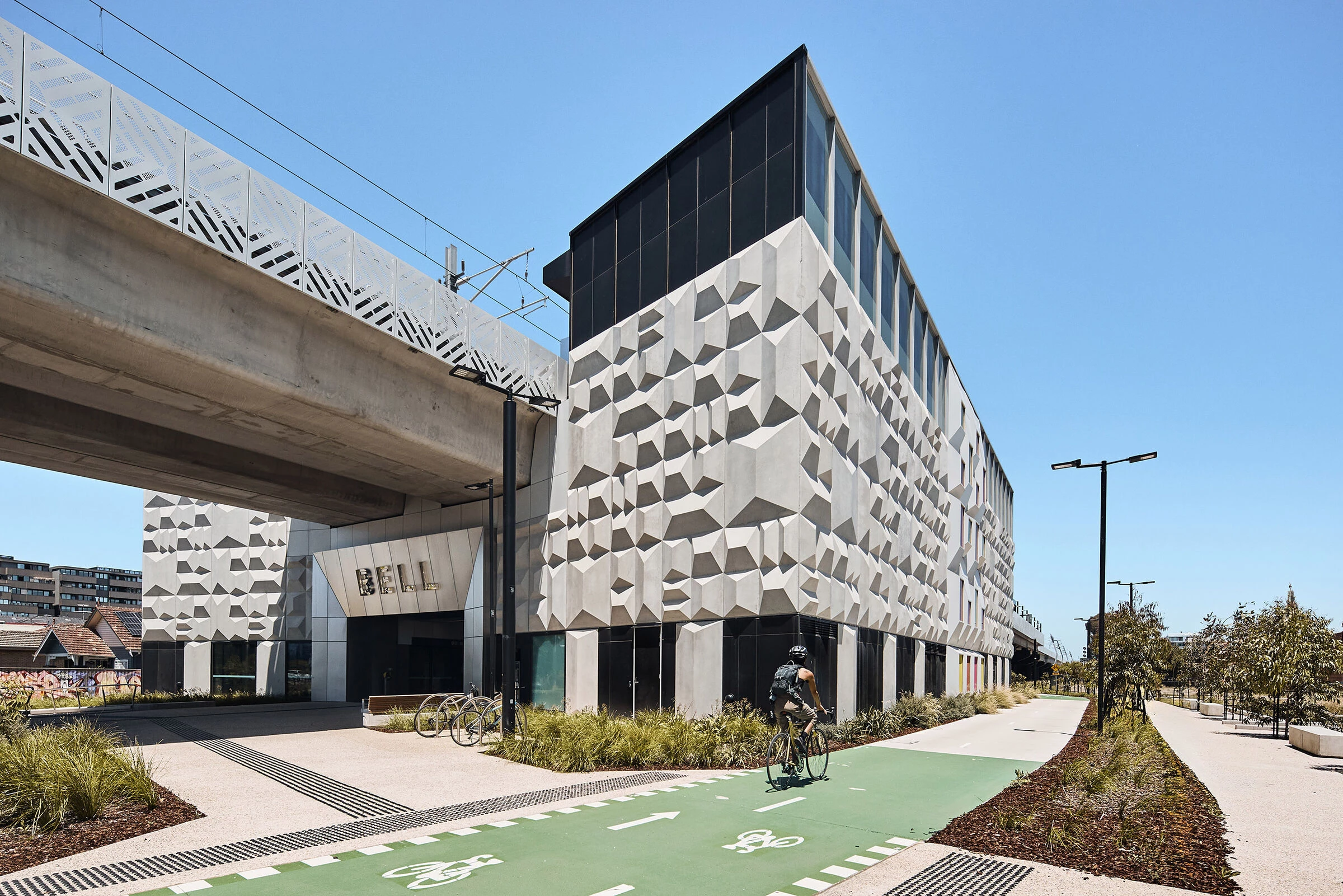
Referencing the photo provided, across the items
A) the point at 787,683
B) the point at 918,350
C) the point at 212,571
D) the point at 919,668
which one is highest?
the point at 918,350

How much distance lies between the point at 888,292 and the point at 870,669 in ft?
42.5

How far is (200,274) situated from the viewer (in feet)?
56.3

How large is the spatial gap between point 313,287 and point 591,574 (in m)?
11.0

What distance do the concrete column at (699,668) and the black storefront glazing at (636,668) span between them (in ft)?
1.05

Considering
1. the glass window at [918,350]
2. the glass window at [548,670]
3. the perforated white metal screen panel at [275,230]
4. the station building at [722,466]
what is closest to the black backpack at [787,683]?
the station building at [722,466]

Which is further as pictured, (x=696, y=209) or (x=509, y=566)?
(x=696, y=209)

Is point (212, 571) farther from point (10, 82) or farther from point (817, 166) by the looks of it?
point (817, 166)

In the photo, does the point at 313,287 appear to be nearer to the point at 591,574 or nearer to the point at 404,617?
the point at 591,574

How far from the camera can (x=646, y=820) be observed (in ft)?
35.2

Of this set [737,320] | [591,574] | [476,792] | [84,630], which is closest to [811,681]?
[476,792]

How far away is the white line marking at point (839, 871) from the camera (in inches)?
327

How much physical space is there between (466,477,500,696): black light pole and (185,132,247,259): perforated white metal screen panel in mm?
9428

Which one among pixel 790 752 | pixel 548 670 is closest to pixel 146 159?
pixel 790 752

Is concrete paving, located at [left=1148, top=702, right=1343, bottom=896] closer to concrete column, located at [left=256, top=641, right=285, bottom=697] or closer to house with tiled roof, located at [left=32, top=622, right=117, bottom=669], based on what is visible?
Result: concrete column, located at [left=256, top=641, right=285, bottom=697]
